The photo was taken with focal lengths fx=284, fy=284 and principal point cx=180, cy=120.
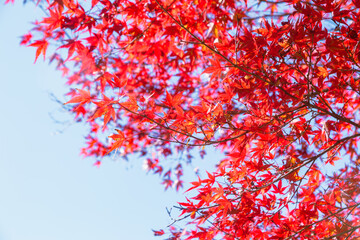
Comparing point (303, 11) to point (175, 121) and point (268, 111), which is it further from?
point (175, 121)

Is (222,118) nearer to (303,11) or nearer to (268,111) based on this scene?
(268,111)

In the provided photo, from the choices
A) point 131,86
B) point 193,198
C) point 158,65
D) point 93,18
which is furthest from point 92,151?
point 193,198

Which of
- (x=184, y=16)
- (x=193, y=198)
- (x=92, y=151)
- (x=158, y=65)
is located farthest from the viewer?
(x=92, y=151)

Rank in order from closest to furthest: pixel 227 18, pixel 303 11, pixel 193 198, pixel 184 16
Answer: pixel 303 11 → pixel 193 198 → pixel 184 16 → pixel 227 18

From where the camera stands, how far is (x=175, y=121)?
1.84 meters

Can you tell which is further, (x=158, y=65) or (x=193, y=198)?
(x=158, y=65)

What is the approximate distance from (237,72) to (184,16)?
3.70 feet

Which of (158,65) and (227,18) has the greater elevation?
(158,65)

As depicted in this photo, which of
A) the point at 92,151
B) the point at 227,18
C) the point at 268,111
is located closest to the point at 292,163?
the point at 268,111

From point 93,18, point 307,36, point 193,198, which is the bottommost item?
point 193,198

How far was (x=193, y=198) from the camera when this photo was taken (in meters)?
1.96

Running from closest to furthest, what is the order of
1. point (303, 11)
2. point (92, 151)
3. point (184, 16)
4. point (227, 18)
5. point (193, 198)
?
point (303, 11), point (193, 198), point (184, 16), point (227, 18), point (92, 151)

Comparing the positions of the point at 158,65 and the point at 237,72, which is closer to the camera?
the point at 237,72

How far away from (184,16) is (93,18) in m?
0.86
